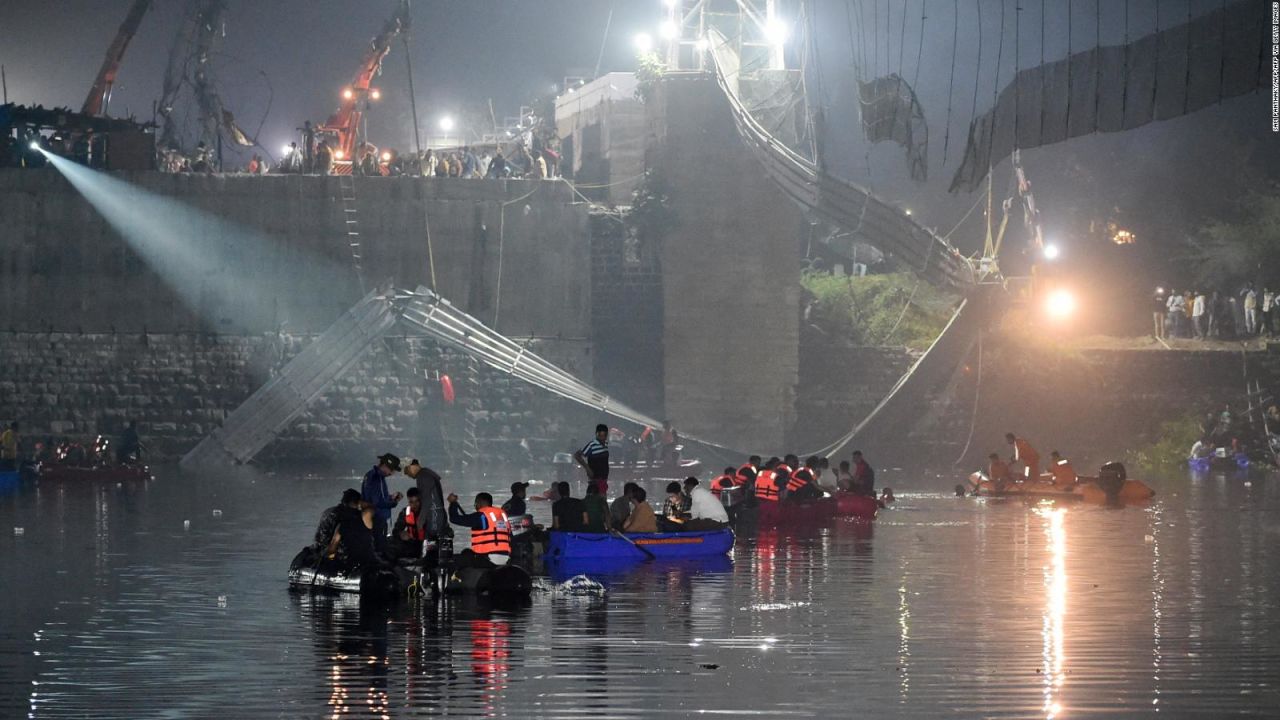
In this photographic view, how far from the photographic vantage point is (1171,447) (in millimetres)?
45156

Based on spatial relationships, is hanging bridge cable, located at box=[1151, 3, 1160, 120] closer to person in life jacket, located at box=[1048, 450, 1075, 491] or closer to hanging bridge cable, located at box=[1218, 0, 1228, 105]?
hanging bridge cable, located at box=[1218, 0, 1228, 105]

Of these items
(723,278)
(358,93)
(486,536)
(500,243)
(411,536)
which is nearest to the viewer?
(486,536)

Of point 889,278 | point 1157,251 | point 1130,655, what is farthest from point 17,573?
point 1157,251

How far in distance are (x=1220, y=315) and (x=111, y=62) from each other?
31.3 meters

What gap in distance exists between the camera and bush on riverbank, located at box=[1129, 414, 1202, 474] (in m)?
44.8

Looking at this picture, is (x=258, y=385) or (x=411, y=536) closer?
(x=411, y=536)

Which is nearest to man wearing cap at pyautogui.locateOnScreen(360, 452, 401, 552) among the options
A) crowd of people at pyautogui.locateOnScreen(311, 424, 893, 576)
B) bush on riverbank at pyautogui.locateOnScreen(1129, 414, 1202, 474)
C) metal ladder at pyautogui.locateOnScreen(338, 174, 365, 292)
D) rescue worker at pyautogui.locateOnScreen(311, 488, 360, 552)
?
crowd of people at pyautogui.locateOnScreen(311, 424, 893, 576)

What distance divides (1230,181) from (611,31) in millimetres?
20639

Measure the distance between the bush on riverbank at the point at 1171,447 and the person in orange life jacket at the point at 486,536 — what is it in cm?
2780

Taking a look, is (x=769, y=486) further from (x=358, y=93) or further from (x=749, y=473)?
(x=358, y=93)

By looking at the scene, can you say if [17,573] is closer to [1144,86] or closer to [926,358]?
[1144,86]

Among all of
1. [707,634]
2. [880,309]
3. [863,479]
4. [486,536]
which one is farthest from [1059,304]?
[707,634]

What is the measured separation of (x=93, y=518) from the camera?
31203mm

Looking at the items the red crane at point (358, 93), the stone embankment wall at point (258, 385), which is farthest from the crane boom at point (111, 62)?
the stone embankment wall at point (258, 385)
